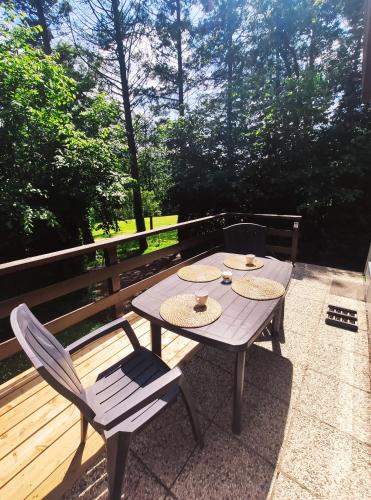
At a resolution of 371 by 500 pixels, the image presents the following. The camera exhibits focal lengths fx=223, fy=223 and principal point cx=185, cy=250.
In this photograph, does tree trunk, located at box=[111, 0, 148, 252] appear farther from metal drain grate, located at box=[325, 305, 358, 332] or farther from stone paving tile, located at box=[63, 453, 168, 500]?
stone paving tile, located at box=[63, 453, 168, 500]

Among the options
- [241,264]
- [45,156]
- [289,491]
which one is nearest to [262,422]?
[289,491]

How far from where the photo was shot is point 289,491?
114 cm

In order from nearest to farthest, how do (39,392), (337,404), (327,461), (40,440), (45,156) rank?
1. (327,461)
2. (40,440)
3. (337,404)
4. (39,392)
5. (45,156)

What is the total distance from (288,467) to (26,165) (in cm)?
470

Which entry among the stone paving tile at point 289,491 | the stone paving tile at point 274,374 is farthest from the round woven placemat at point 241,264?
the stone paving tile at point 289,491

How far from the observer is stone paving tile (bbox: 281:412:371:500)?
1152 mm

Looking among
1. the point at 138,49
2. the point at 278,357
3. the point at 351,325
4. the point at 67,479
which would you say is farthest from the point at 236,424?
the point at 138,49

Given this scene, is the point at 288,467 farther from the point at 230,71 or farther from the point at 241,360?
the point at 230,71

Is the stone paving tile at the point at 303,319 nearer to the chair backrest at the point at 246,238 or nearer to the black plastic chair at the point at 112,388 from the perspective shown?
the chair backrest at the point at 246,238

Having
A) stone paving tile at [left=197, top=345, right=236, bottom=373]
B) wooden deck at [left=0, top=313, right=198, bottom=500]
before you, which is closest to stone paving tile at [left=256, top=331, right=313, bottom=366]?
stone paving tile at [left=197, top=345, right=236, bottom=373]

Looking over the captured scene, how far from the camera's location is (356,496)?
1.13m

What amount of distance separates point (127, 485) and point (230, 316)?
3.39 feet

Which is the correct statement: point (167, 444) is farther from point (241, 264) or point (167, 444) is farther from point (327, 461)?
point (241, 264)

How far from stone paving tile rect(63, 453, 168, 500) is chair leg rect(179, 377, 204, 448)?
0.92 ft
